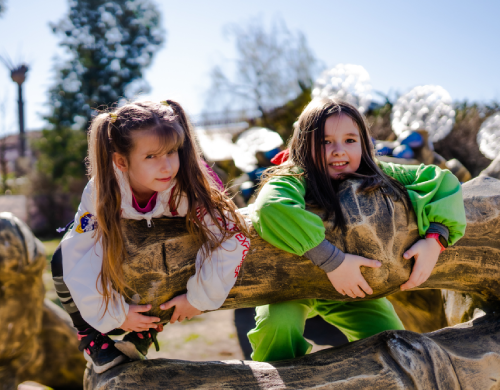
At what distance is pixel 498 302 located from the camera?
1.86 metres

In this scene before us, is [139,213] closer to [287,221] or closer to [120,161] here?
[120,161]

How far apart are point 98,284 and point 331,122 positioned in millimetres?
1091

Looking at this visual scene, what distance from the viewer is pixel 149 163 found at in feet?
4.72

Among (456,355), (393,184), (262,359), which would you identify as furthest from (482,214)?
(262,359)

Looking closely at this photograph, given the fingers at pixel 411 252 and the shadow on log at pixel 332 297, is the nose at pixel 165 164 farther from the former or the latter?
the fingers at pixel 411 252

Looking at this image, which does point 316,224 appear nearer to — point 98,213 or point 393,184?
point 393,184

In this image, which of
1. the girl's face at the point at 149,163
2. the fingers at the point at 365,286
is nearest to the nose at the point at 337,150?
the fingers at the point at 365,286

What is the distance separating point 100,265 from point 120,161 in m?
0.38

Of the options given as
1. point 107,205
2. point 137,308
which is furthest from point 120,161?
point 137,308

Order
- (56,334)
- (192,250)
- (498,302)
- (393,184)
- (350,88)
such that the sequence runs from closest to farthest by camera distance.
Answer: (192,250) → (393,184) → (498,302) → (56,334) → (350,88)

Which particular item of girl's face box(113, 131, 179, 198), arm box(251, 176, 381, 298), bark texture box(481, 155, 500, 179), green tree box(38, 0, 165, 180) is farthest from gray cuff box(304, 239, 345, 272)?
green tree box(38, 0, 165, 180)

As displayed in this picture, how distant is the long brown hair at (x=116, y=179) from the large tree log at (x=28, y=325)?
1.68m

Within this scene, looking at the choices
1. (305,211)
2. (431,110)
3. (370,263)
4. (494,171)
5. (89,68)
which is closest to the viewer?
(305,211)

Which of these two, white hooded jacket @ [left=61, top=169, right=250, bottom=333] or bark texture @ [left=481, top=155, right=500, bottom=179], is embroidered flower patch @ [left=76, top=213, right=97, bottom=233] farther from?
Result: bark texture @ [left=481, top=155, right=500, bottom=179]
